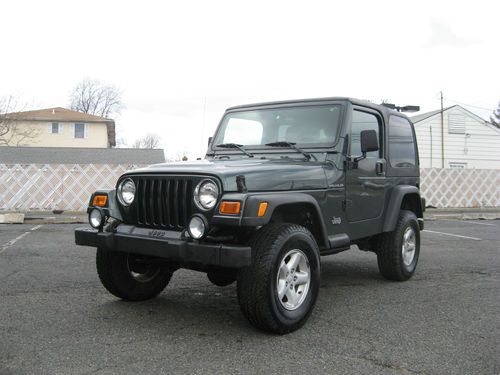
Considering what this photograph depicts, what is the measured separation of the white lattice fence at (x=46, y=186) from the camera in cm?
1680

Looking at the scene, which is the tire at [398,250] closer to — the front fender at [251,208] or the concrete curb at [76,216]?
the front fender at [251,208]

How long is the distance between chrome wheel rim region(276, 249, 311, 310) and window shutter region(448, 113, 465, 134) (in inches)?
1036

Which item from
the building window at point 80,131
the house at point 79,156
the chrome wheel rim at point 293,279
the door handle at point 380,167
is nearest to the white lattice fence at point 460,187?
the door handle at point 380,167

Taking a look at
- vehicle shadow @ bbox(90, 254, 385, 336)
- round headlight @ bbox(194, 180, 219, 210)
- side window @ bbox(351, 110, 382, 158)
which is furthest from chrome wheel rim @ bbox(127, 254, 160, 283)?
side window @ bbox(351, 110, 382, 158)

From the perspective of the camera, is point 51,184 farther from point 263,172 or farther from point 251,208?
point 251,208

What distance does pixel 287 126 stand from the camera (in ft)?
17.1

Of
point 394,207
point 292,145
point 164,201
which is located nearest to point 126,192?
point 164,201

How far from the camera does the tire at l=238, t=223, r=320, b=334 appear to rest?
365 cm

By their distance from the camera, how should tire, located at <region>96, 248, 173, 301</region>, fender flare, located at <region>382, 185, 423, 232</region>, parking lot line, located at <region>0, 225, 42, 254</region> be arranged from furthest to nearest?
parking lot line, located at <region>0, 225, 42, 254</region> < fender flare, located at <region>382, 185, 423, 232</region> < tire, located at <region>96, 248, 173, 301</region>

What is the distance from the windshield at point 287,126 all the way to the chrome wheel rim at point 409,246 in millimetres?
1874

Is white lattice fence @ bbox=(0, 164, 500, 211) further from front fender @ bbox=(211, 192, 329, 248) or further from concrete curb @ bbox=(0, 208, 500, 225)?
front fender @ bbox=(211, 192, 329, 248)

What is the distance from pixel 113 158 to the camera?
3197 cm

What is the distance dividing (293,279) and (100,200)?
6.09 ft

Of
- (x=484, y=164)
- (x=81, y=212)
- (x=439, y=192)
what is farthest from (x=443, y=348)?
(x=484, y=164)
